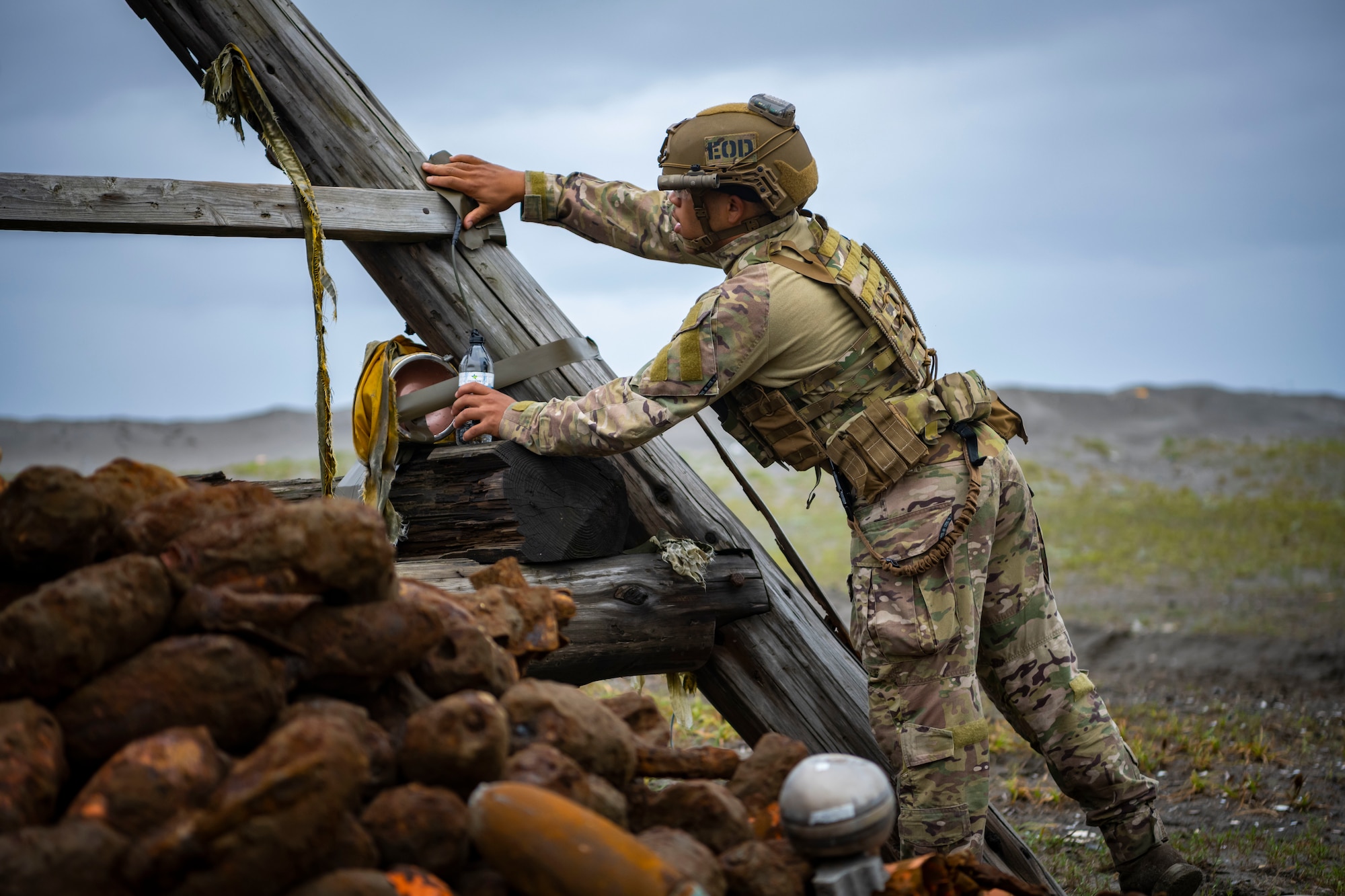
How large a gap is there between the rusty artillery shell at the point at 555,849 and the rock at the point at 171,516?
929 mm

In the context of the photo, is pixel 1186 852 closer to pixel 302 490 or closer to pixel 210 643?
pixel 302 490

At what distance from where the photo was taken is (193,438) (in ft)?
80.2

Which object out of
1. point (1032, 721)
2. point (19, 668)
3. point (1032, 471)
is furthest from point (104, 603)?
point (1032, 471)

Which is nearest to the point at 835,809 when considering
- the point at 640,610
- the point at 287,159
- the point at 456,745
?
the point at 456,745

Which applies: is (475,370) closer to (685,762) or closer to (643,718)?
(643,718)

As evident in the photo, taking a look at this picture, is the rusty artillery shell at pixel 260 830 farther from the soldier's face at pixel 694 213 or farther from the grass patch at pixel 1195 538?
the grass patch at pixel 1195 538

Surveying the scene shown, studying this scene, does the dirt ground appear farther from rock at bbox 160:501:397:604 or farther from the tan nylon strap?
rock at bbox 160:501:397:604

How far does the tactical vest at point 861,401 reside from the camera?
3838 mm

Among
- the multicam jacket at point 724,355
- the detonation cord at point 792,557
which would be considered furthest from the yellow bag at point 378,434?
the detonation cord at point 792,557

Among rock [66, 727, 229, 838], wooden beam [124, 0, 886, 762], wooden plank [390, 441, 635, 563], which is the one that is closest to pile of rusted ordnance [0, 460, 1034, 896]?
rock [66, 727, 229, 838]

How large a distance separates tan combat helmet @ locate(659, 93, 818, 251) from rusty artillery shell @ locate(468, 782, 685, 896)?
8.00 ft

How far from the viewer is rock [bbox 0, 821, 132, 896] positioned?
1.82 metres

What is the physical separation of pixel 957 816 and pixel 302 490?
8.77ft

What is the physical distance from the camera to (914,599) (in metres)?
3.79
